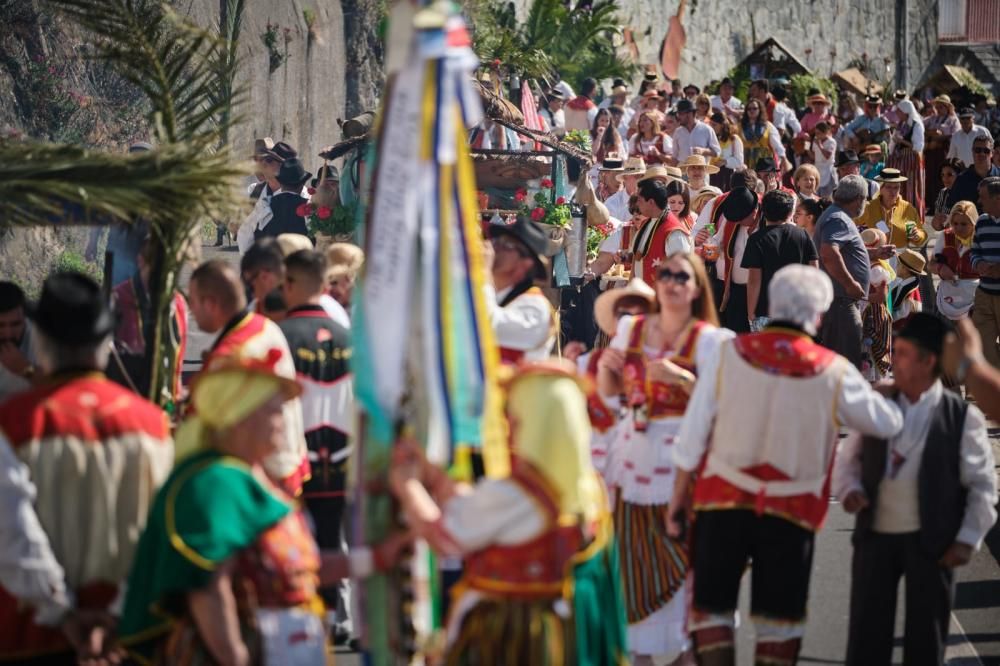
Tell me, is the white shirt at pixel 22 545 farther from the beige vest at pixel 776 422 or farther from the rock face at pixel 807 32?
the rock face at pixel 807 32

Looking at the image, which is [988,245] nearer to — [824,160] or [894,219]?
[894,219]

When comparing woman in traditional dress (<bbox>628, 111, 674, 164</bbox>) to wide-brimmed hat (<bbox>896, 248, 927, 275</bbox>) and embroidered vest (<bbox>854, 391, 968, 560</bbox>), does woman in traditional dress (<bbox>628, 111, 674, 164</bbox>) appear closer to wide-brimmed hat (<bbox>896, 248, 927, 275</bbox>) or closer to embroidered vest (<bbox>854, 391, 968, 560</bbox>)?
wide-brimmed hat (<bbox>896, 248, 927, 275</bbox>)

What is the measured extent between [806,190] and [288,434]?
8.54 m

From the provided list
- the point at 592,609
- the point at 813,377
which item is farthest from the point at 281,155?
the point at 592,609

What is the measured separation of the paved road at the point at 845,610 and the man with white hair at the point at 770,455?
3.98 feet

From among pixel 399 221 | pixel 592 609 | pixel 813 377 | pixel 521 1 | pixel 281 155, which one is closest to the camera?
pixel 399 221

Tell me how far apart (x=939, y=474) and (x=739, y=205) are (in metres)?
5.99

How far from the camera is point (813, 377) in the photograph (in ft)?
19.6

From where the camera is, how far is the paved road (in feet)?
24.3

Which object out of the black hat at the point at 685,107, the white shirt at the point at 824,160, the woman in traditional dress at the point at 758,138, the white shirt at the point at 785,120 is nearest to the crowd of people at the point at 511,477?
the black hat at the point at 685,107

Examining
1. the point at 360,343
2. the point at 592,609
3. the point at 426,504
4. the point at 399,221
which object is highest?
the point at 399,221

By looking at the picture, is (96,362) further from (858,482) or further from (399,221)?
(858,482)

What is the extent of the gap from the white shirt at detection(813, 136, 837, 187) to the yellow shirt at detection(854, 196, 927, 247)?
7001 millimetres

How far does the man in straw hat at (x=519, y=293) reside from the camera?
6750 mm
